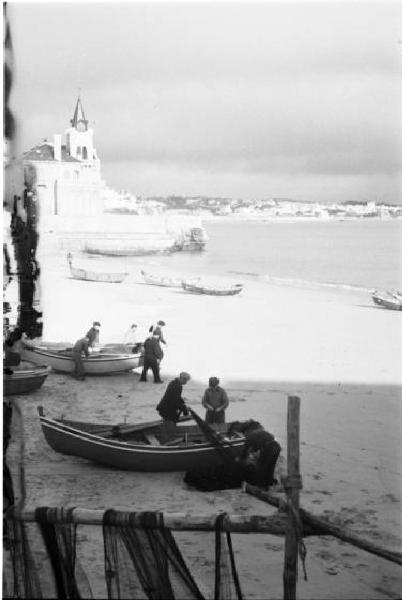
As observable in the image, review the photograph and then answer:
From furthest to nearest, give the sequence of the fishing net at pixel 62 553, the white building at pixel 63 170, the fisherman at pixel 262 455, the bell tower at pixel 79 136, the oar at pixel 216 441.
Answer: the bell tower at pixel 79 136
the white building at pixel 63 170
the oar at pixel 216 441
the fisherman at pixel 262 455
the fishing net at pixel 62 553

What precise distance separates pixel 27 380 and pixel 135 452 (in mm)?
2500

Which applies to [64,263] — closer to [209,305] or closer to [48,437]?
[209,305]

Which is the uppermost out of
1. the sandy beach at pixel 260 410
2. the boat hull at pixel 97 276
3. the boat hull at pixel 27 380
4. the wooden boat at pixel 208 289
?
the boat hull at pixel 97 276

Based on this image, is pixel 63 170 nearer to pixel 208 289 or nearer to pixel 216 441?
pixel 216 441

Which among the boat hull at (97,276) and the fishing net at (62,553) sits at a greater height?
the boat hull at (97,276)

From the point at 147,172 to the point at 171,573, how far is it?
5387 millimetres

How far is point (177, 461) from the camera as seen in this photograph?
6.14 meters

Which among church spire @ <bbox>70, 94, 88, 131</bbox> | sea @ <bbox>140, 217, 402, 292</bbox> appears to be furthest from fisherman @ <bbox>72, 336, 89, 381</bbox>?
sea @ <bbox>140, 217, 402, 292</bbox>

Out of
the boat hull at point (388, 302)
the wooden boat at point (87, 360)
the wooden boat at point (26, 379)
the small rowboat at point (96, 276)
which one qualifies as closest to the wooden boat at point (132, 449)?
the wooden boat at point (26, 379)

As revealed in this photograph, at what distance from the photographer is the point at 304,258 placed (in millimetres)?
38875

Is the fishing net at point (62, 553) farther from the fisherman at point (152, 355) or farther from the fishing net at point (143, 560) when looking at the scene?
the fisherman at point (152, 355)

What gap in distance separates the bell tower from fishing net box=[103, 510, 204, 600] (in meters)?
4.09

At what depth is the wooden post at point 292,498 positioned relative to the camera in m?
3.85

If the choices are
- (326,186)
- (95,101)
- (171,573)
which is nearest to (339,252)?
(326,186)
